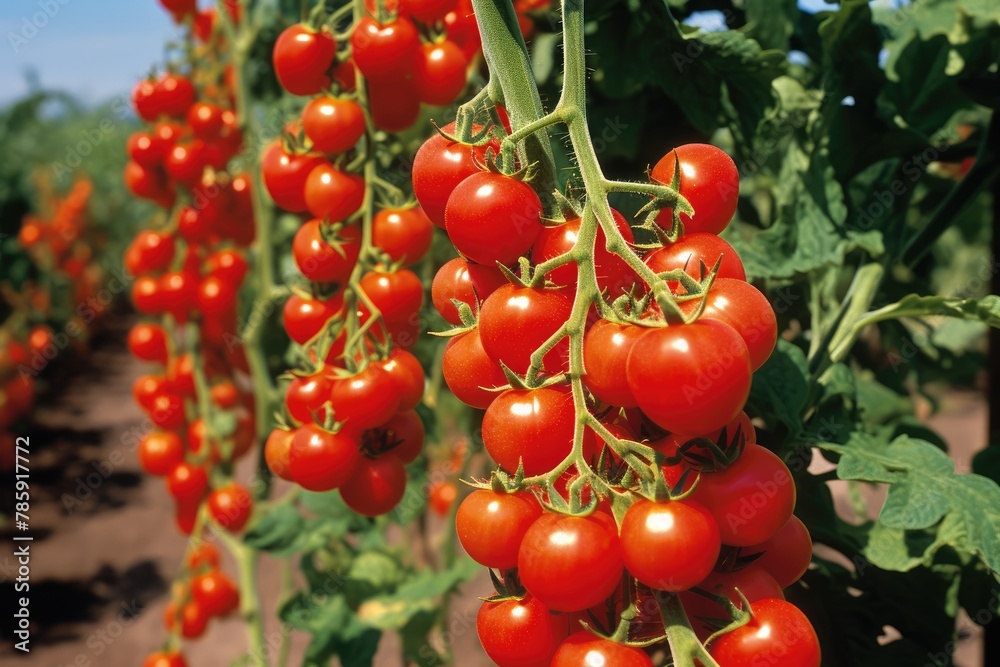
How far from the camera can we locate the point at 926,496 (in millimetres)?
671

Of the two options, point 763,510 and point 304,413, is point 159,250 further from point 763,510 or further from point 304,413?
point 763,510

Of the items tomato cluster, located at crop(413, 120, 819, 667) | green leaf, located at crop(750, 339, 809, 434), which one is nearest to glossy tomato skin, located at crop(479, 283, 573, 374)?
tomato cluster, located at crop(413, 120, 819, 667)

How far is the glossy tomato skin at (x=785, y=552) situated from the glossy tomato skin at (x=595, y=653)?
114 millimetres

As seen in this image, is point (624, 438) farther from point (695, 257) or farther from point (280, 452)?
point (280, 452)

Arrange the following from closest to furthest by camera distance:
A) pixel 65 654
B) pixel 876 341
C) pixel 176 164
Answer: pixel 176 164
pixel 876 341
pixel 65 654

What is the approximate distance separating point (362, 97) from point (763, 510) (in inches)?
24.4

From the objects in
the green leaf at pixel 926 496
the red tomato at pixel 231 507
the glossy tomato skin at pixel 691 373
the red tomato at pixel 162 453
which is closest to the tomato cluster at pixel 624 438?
the glossy tomato skin at pixel 691 373

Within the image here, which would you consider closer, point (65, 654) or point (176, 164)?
point (176, 164)

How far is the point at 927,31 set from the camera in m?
1.13

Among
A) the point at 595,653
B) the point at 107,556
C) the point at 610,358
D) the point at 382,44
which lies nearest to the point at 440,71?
the point at 382,44

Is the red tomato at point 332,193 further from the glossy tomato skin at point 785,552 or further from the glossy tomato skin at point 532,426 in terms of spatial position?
the glossy tomato skin at point 785,552

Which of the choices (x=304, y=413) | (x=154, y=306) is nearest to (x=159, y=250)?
(x=154, y=306)

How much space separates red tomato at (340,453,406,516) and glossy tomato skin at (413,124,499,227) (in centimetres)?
34

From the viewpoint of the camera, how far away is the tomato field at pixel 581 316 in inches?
18.5
